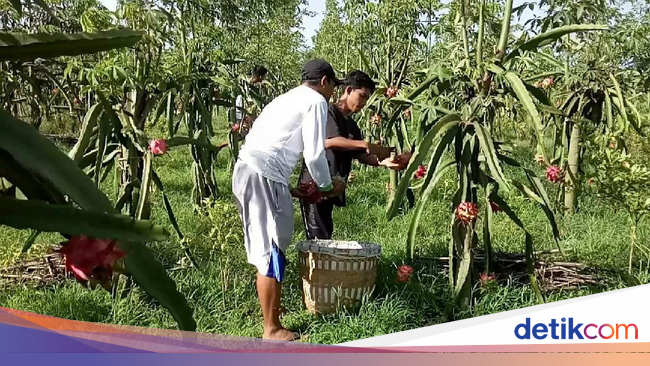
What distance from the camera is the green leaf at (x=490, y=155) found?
2578mm

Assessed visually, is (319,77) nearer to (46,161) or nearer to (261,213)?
(261,213)

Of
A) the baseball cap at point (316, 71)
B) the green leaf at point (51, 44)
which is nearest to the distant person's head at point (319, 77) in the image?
the baseball cap at point (316, 71)

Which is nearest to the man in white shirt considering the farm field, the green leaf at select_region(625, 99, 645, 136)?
the farm field

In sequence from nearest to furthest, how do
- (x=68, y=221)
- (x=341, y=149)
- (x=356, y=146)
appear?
(x=68, y=221) → (x=356, y=146) → (x=341, y=149)

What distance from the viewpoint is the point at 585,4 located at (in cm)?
452

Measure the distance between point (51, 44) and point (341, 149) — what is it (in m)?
2.19

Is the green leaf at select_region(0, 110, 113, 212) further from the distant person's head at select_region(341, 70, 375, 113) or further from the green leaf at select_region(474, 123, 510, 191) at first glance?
the distant person's head at select_region(341, 70, 375, 113)

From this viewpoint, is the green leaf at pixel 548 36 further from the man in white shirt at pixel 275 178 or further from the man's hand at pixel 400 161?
the man in white shirt at pixel 275 178

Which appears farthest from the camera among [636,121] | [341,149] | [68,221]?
[636,121]

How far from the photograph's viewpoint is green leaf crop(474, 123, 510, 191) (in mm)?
2578

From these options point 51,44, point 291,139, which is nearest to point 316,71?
point 291,139

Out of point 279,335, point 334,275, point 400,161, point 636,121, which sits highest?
point 636,121

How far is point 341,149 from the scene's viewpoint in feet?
10.8

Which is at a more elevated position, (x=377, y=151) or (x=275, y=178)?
(x=377, y=151)
